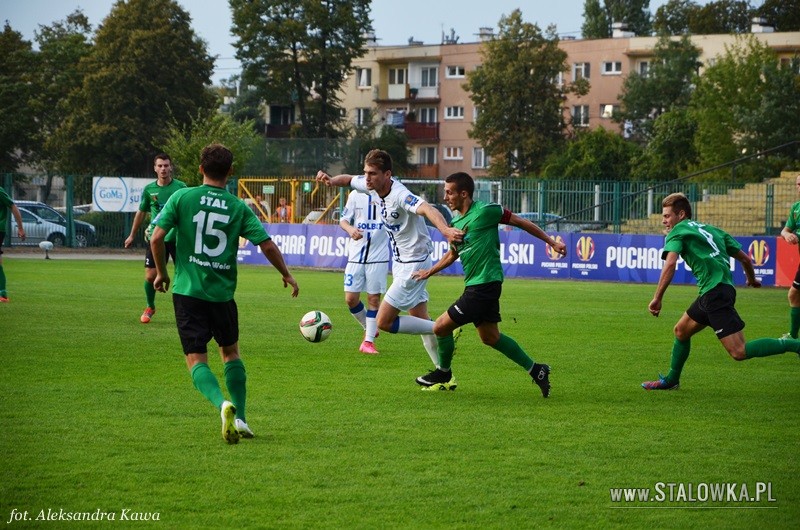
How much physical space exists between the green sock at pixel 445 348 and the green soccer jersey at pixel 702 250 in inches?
83.8

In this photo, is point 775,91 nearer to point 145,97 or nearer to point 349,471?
point 145,97

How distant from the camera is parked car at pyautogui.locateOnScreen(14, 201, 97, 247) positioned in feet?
135

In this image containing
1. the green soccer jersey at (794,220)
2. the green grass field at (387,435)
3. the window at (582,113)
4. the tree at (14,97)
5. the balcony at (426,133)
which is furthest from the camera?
the balcony at (426,133)

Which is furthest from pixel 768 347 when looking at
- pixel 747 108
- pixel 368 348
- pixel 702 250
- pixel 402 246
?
pixel 747 108

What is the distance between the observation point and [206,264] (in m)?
7.77

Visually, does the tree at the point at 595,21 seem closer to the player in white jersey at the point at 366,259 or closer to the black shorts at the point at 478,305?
the player in white jersey at the point at 366,259

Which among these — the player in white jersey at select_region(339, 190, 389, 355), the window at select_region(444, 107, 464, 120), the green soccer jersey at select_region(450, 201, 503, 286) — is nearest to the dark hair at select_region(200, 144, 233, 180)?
the green soccer jersey at select_region(450, 201, 503, 286)

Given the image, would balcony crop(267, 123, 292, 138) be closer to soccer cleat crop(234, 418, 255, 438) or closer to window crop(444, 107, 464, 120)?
window crop(444, 107, 464, 120)

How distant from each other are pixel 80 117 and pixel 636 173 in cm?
3192

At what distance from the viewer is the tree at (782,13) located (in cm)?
8656

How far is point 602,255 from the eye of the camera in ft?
96.9

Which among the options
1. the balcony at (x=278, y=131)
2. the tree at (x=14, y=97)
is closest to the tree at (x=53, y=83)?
the tree at (x=14, y=97)

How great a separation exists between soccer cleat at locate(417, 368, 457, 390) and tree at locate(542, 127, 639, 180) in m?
53.0

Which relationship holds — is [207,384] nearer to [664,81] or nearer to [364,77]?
A: [664,81]
